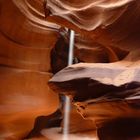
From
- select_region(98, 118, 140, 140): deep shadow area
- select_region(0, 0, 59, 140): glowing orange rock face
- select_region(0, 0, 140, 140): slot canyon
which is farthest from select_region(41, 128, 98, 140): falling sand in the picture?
select_region(98, 118, 140, 140): deep shadow area

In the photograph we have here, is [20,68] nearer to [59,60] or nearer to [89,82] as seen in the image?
[59,60]

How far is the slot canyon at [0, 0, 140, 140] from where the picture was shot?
185 cm

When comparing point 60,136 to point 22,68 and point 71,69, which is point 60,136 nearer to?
point 22,68

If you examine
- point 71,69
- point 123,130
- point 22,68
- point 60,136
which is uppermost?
point 22,68

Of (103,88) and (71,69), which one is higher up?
(71,69)

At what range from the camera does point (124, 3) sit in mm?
1963

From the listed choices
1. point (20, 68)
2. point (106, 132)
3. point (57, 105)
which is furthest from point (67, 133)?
point (106, 132)

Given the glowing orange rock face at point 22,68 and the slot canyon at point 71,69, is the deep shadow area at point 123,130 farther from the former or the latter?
the glowing orange rock face at point 22,68

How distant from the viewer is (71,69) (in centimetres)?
198

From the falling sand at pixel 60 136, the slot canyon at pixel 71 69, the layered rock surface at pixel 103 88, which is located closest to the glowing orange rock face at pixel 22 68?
the slot canyon at pixel 71 69

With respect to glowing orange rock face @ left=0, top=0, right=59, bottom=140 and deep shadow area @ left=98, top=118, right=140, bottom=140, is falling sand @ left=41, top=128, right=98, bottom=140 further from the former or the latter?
deep shadow area @ left=98, top=118, right=140, bottom=140

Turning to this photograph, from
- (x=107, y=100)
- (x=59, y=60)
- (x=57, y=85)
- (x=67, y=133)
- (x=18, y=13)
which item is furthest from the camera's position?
(x=59, y=60)

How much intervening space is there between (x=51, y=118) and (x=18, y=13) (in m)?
1.63

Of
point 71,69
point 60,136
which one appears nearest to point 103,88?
point 71,69
